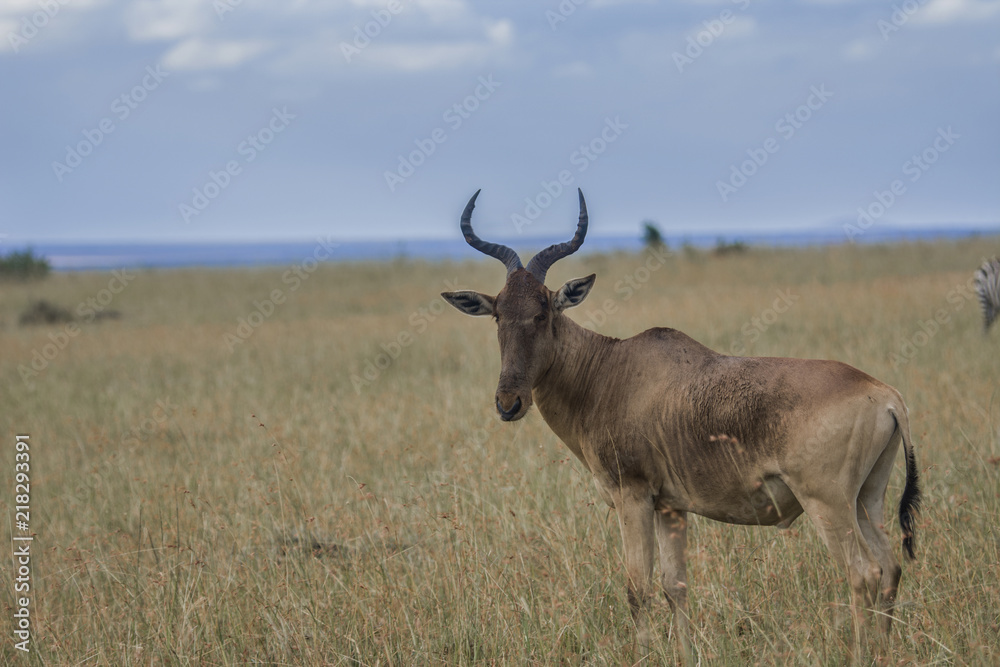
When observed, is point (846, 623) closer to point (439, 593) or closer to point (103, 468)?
point (439, 593)

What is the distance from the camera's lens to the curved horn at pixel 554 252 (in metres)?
5.32

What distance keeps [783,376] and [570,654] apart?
6.05 ft

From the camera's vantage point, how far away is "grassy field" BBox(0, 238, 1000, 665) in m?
4.60

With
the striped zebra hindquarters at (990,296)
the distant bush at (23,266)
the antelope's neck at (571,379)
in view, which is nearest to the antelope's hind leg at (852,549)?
the antelope's neck at (571,379)

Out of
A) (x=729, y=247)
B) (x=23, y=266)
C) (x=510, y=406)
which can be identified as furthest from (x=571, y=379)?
(x=23, y=266)

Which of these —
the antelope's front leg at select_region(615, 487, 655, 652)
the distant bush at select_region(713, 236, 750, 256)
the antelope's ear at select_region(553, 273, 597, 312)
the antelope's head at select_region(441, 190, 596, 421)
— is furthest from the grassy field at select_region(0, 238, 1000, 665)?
the distant bush at select_region(713, 236, 750, 256)

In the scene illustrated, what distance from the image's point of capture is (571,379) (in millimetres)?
5371

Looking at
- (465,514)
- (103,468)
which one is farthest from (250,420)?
(465,514)

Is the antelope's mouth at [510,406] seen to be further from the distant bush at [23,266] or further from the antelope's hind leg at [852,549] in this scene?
the distant bush at [23,266]

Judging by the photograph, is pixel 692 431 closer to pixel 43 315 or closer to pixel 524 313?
pixel 524 313

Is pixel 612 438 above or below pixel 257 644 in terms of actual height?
above

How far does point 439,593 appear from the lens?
202 inches

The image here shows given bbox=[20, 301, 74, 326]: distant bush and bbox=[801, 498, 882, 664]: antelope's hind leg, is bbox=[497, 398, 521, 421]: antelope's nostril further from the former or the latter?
bbox=[20, 301, 74, 326]: distant bush

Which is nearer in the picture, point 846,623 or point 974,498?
point 846,623
